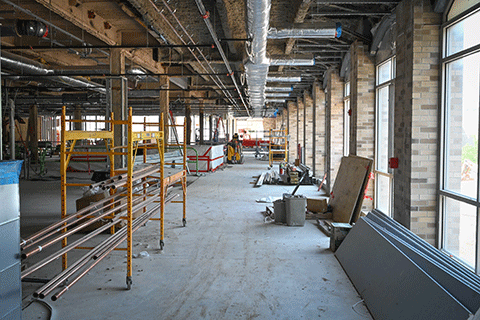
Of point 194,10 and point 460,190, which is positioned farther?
point 194,10

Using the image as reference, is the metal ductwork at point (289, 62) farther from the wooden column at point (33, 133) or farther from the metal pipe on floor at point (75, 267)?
the wooden column at point (33, 133)

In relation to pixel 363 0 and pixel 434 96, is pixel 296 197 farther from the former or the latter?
pixel 363 0

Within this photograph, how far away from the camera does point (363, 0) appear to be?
630 centimetres

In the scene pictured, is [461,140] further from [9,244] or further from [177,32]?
[177,32]

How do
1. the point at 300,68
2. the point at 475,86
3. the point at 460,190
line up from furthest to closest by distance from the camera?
1. the point at 300,68
2. the point at 460,190
3. the point at 475,86

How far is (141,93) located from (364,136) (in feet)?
42.3

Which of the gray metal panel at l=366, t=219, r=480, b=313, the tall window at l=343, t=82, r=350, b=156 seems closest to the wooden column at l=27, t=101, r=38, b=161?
the tall window at l=343, t=82, r=350, b=156

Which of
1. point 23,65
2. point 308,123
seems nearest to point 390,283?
point 23,65

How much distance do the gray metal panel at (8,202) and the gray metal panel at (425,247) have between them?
364 cm

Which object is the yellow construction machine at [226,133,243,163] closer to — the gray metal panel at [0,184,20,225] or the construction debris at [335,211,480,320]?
the construction debris at [335,211,480,320]

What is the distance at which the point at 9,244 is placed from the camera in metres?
2.83

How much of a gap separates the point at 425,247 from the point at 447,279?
1014 millimetres

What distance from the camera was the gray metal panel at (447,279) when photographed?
2.84 m

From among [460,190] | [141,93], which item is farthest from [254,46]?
[141,93]
